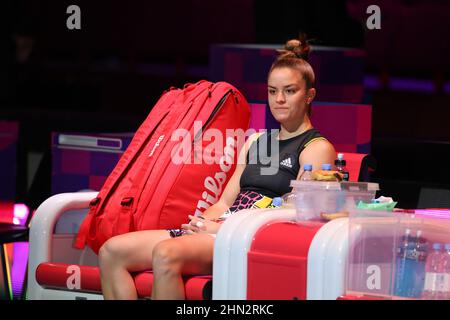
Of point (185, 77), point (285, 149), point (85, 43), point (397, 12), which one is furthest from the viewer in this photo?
point (85, 43)

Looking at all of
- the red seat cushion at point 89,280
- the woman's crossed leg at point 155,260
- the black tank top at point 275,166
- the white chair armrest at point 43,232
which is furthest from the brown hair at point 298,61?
the white chair armrest at point 43,232

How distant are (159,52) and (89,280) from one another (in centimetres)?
505

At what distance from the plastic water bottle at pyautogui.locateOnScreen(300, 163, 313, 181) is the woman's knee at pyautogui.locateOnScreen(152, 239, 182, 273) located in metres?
0.47

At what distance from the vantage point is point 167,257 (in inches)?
127

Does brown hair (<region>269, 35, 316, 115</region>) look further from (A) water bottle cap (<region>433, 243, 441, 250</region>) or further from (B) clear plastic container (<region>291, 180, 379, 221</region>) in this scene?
(A) water bottle cap (<region>433, 243, 441, 250</region>)

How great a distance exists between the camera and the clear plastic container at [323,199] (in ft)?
10.4

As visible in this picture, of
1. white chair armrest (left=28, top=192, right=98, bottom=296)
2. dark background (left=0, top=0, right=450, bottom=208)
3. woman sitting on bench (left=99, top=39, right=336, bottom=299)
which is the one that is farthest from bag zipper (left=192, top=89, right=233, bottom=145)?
dark background (left=0, top=0, right=450, bottom=208)

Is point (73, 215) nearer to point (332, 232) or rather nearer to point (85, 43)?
point (332, 232)

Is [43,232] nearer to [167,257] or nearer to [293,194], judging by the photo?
[167,257]

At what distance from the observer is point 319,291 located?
2.98 m

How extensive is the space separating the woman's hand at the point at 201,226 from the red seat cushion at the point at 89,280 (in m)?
0.20

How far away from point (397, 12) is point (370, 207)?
4.29 meters

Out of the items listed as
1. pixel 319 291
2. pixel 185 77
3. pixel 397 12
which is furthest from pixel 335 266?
pixel 185 77

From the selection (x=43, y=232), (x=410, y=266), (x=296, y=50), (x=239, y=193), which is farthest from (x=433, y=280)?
(x=43, y=232)
